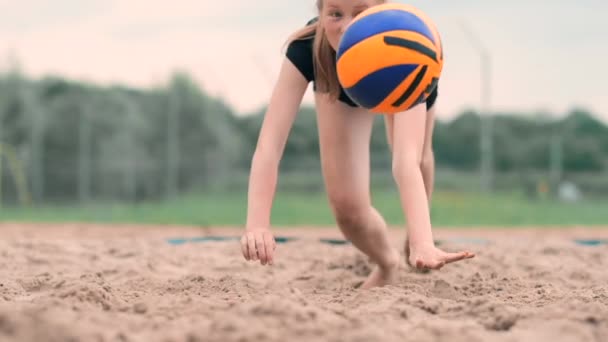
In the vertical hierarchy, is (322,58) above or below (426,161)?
above

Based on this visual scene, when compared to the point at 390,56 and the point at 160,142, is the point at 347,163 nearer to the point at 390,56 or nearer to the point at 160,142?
the point at 390,56

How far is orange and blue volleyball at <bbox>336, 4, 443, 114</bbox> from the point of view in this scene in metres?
2.53

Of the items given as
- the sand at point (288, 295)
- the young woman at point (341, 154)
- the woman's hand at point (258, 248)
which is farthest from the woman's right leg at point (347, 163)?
the woman's hand at point (258, 248)

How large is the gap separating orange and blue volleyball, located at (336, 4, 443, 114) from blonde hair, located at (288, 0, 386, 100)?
0.39 meters

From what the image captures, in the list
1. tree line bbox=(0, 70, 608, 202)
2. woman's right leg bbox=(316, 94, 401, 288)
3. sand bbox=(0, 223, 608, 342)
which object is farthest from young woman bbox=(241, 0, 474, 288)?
tree line bbox=(0, 70, 608, 202)

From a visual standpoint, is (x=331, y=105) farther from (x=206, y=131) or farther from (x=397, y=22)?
(x=206, y=131)

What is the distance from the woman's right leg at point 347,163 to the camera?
3348mm

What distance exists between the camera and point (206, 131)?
18.1 m

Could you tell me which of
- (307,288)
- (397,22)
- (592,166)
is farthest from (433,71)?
(592,166)

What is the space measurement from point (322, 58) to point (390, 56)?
1.75 feet

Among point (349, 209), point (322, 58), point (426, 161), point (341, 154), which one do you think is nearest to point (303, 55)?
point (322, 58)

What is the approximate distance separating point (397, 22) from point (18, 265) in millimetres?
2648

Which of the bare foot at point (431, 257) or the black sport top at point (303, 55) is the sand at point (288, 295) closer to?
the bare foot at point (431, 257)

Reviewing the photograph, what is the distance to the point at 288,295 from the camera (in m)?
2.31
